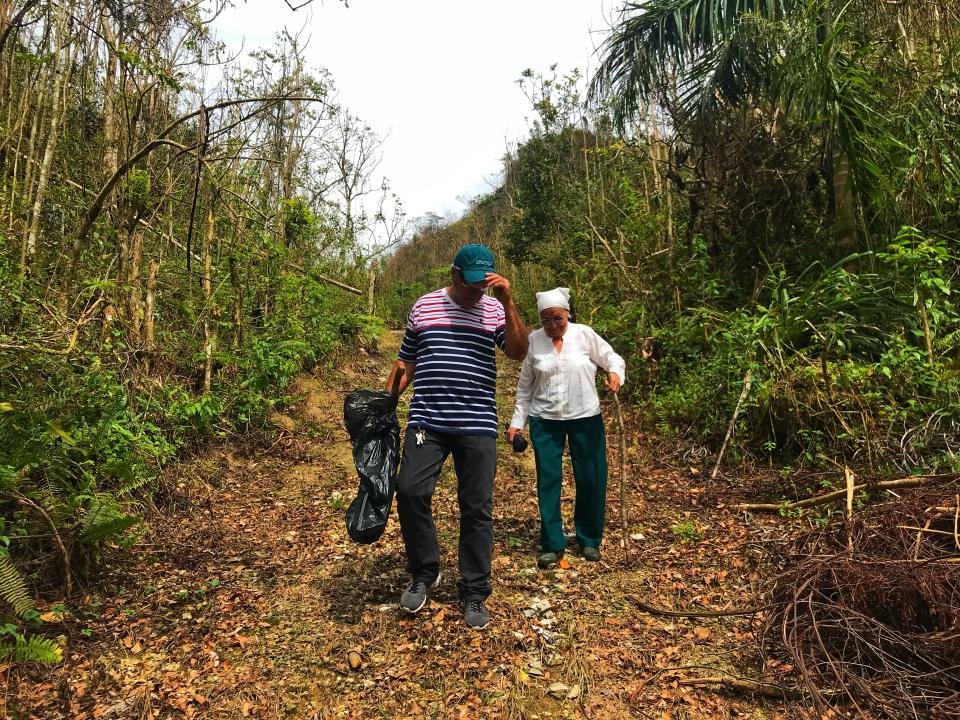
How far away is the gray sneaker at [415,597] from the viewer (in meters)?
3.26

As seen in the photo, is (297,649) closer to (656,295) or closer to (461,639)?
(461,639)

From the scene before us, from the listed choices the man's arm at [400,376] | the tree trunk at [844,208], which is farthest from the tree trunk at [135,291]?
the tree trunk at [844,208]

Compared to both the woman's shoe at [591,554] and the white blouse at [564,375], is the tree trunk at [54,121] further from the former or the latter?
the woman's shoe at [591,554]

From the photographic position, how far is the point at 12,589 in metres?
2.74

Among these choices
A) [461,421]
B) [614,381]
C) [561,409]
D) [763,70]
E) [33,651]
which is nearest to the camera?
Result: [33,651]

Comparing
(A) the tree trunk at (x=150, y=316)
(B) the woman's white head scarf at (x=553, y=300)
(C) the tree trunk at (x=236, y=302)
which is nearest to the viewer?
(B) the woman's white head scarf at (x=553, y=300)

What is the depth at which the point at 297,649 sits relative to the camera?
3.08 meters

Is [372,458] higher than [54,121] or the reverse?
the reverse

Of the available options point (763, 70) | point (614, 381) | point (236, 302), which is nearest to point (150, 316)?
point (236, 302)

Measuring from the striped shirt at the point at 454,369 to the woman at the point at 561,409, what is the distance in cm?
70

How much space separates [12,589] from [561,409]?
2903 mm

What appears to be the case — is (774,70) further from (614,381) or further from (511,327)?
(511,327)

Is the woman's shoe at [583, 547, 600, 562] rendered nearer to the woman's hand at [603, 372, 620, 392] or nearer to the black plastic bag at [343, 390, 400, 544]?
the woman's hand at [603, 372, 620, 392]

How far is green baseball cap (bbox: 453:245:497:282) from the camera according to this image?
3.10 m
